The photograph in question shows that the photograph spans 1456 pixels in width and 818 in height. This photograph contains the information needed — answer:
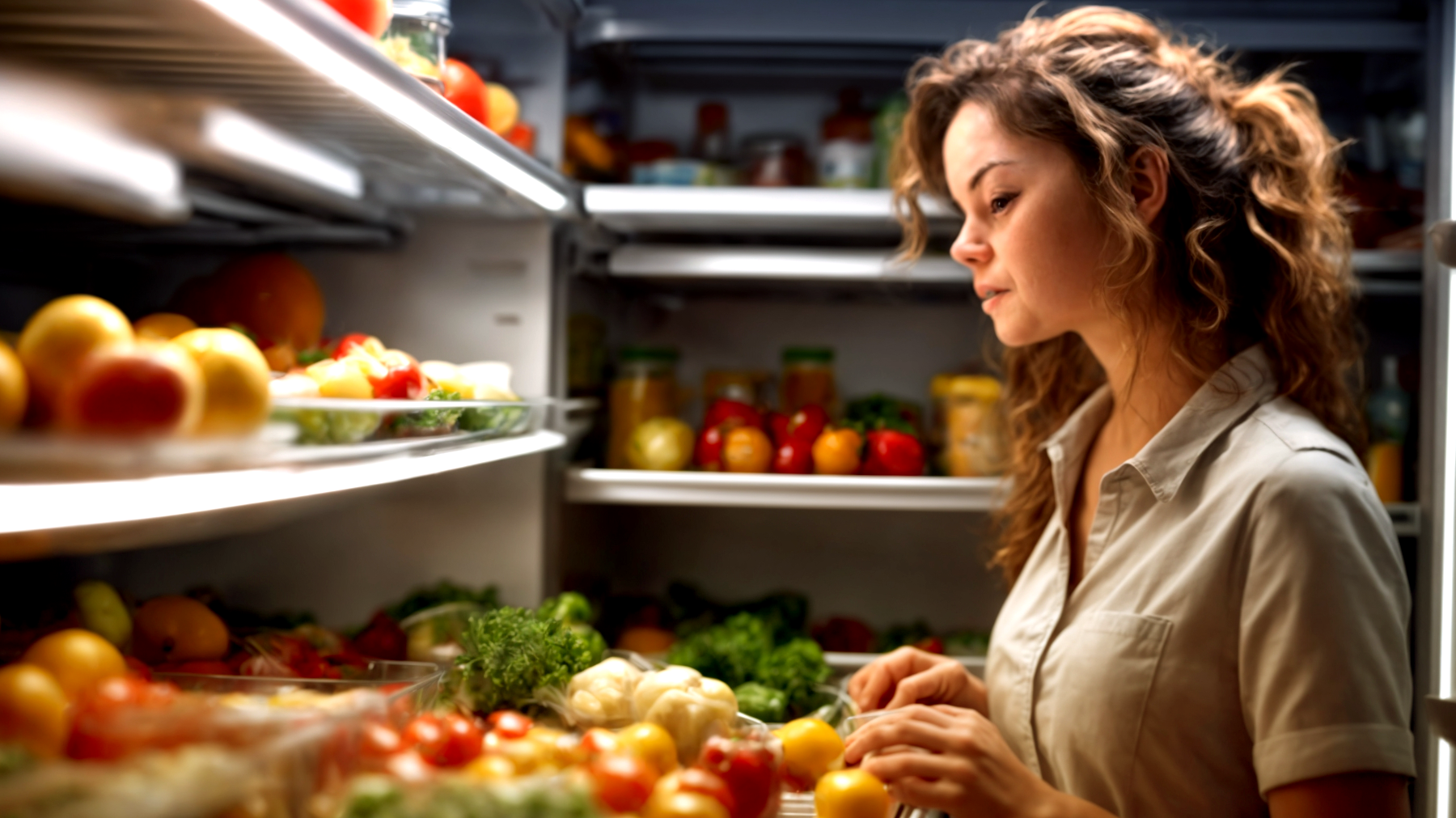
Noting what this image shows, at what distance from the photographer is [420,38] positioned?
104 centimetres

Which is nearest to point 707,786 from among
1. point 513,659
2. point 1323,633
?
point 513,659

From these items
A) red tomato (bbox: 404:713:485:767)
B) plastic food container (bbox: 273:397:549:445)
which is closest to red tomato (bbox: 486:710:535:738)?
red tomato (bbox: 404:713:485:767)

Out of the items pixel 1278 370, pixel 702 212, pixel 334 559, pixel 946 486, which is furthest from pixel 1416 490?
pixel 334 559

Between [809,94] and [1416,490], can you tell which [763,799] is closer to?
[1416,490]

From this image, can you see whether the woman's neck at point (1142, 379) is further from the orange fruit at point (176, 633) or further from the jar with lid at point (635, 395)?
the orange fruit at point (176, 633)

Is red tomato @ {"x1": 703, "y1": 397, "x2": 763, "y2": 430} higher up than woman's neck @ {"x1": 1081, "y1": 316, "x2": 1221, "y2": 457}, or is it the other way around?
woman's neck @ {"x1": 1081, "y1": 316, "x2": 1221, "y2": 457}

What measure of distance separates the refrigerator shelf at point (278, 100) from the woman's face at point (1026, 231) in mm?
544

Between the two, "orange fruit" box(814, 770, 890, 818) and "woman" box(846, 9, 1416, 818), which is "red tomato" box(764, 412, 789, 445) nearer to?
"woman" box(846, 9, 1416, 818)

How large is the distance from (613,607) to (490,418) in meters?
0.78

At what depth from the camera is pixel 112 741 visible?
58cm

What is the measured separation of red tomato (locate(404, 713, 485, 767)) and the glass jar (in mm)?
618

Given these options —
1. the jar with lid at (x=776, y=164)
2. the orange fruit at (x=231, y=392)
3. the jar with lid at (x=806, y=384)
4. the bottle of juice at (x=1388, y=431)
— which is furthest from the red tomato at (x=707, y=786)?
the bottle of juice at (x=1388, y=431)

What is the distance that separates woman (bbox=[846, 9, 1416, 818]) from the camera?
2.91ft

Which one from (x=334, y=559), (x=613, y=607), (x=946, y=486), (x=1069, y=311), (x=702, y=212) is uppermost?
(x=702, y=212)
